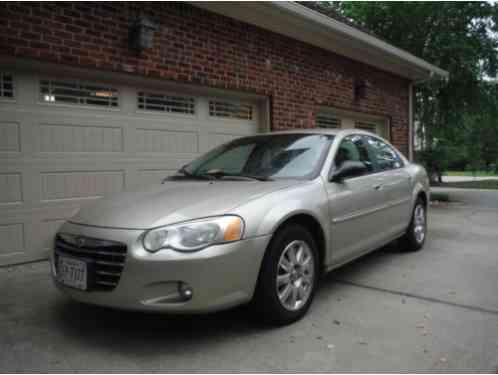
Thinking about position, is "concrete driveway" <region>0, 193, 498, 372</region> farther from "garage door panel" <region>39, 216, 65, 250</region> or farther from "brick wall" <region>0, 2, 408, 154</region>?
"brick wall" <region>0, 2, 408, 154</region>

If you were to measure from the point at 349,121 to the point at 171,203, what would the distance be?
734cm

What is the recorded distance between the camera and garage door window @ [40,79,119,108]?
480cm

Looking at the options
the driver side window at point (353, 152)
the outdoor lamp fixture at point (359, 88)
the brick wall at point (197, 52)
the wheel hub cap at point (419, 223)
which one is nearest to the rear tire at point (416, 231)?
the wheel hub cap at point (419, 223)

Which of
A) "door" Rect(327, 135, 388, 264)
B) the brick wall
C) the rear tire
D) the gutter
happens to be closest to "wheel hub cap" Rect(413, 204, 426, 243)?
the rear tire

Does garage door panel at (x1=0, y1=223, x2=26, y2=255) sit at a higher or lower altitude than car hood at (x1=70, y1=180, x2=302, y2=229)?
lower

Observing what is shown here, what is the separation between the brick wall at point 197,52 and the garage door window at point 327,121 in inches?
13.5

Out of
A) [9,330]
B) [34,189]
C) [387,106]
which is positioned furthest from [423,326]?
[387,106]

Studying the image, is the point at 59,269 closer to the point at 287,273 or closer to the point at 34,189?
the point at 287,273

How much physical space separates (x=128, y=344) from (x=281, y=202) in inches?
55.1

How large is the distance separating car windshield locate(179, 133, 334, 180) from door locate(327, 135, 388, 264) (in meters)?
0.21

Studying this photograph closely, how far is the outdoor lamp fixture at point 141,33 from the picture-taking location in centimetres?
516

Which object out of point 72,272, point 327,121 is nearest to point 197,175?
point 72,272

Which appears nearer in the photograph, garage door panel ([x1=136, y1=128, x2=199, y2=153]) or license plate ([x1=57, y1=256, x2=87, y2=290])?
license plate ([x1=57, y1=256, x2=87, y2=290])

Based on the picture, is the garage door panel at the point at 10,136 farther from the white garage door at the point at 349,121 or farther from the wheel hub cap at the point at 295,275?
the white garage door at the point at 349,121
